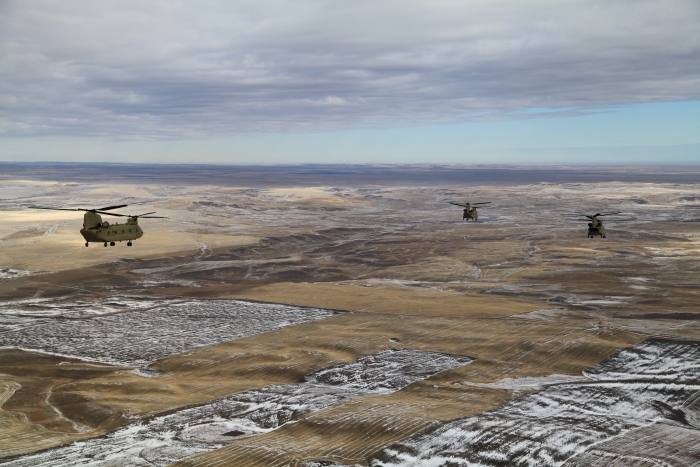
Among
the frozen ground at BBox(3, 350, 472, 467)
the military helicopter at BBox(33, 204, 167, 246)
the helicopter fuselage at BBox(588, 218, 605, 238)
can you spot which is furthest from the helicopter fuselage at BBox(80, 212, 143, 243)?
the helicopter fuselage at BBox(588, 218, 605, 238)

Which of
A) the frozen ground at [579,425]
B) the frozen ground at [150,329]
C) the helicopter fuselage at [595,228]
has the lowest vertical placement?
the frozen ground at [150,329]

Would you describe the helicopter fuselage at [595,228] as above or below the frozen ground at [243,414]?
above

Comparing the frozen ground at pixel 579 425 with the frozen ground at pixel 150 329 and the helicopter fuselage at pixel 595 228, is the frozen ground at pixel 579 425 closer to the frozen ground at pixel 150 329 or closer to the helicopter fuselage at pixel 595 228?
the frozen ground at pixel 150 329

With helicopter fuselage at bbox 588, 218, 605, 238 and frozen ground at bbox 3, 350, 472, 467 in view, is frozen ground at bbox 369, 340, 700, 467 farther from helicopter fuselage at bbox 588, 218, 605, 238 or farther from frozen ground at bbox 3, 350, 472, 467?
helicopter fuselage at bbox 588, 218, 605, 238

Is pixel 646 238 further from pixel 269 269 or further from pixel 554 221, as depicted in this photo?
pixel 269 269

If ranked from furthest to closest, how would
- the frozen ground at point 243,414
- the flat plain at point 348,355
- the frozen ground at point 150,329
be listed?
1. the frozen ground at point 150,329
2. the flat plain at point 348,355
3. the frozen ground at point 243,414

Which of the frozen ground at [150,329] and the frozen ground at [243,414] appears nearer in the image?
the frozen ground at [243,414]

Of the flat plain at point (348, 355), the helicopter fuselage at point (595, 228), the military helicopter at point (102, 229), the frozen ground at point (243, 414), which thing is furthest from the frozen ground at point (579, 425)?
the helicopter fuselage at point (595, 228)
